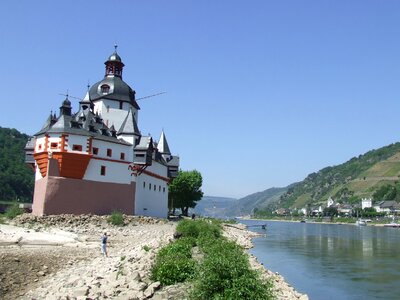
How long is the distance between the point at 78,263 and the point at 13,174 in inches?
3831

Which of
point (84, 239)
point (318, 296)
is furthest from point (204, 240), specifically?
point (84, 239)

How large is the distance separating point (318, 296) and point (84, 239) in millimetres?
19192

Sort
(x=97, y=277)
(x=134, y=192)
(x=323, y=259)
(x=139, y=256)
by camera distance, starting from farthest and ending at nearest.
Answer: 1. (x=134, y=192)
2. (x=323, y=259)
3. (x=139, y=256)
4. (x=97, y=277)

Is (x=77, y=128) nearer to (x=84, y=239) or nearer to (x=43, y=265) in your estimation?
(x=84, y=239)

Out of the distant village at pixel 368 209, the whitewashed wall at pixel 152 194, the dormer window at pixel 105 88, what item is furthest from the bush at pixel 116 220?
the distant village at pixel 368 209

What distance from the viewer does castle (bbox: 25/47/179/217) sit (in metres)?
46.4

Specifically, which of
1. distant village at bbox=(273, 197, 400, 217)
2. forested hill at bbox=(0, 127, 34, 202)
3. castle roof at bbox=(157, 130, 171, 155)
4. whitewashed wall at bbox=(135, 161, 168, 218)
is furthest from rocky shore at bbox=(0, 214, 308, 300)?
distant village at bbox=(273, 197, 400, 217)

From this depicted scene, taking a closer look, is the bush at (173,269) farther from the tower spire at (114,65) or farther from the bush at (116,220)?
the tower spire at (114,65)

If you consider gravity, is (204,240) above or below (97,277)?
above

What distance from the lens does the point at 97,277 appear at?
2052 cm

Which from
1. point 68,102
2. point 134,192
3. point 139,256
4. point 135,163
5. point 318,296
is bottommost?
point 318,296

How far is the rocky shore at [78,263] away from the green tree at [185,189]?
3427 centimetres

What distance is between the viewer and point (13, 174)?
115m

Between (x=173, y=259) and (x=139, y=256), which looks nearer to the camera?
(x=173, y=259)
